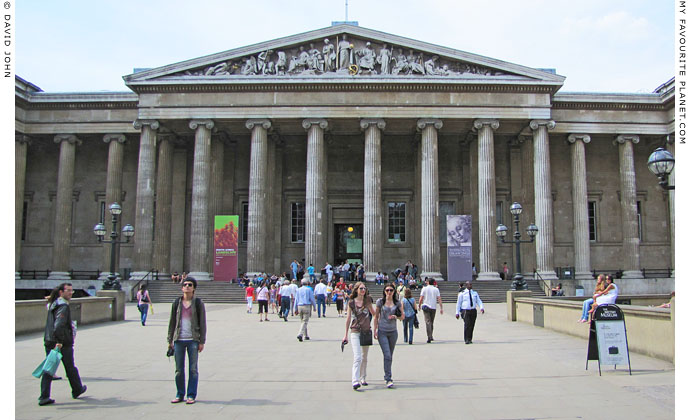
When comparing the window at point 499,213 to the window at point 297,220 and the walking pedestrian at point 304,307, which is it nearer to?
the window at point 297,220

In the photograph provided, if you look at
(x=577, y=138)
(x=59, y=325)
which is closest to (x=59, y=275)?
(x=59, y=325)

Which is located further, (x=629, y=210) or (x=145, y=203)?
(x=629, y=210)

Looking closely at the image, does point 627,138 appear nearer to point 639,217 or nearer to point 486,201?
point 639,217

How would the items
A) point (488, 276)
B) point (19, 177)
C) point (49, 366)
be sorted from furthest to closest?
point (19, 177), point (488, 276), point (49, 366)

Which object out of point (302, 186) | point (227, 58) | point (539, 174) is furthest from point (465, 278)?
point (227, 58)

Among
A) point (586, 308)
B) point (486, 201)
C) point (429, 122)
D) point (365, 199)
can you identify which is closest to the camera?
point (586, 308)

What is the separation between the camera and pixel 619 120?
39812mm

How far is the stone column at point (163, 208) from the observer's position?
38094 mm

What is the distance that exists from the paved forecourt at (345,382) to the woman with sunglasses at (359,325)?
1.17ft

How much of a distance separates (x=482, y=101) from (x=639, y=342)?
25867mm

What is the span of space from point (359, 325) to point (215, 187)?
3000cm

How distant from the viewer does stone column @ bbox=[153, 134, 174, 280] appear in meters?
38.1

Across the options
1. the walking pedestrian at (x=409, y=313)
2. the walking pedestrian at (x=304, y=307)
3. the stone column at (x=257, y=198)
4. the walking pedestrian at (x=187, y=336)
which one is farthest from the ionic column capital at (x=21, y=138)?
the walking pedestrian at (x=187, y=336)

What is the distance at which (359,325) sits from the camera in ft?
33.4
